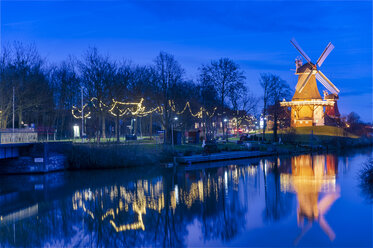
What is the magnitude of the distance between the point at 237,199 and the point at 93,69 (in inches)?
1172

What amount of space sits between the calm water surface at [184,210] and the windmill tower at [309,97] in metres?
47.3

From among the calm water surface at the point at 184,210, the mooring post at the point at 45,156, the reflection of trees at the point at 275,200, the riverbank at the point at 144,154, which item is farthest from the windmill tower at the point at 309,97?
the mooring post at the point at 45,156

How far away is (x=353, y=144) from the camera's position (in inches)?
2945

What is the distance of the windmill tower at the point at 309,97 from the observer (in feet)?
263

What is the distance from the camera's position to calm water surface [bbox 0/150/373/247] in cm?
1628

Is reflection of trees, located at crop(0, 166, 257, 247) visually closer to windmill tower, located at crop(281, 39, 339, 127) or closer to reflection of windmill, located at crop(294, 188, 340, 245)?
reflection of windmill, located at crop(294, 188, 340, 245)

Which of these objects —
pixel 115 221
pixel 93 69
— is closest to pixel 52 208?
pixel 115 221

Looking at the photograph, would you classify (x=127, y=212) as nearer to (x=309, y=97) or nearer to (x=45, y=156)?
(x=45, y=156)

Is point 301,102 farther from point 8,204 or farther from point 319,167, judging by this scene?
point 8,204

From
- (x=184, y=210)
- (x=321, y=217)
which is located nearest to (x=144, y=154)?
(x=184, y=210)

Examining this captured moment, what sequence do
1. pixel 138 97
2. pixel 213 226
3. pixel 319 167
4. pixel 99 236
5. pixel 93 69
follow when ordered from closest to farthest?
pixel 99 236, pixel 213 226, pixel 319 167, pixel 93 69, pixel 138 97

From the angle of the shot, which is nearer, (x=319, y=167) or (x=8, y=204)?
(x=8, y=204)

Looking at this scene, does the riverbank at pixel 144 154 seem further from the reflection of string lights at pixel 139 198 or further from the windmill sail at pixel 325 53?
the windmill sail at pixel 325 53

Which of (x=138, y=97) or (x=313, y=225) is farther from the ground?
(x=138, y=97)
